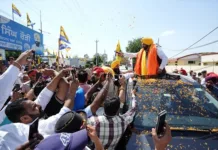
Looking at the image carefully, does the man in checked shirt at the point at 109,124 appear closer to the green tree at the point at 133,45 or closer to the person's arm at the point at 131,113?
the person's arm at the point at 131,113

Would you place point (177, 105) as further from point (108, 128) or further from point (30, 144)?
point (30, 144)

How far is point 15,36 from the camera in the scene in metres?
12.9

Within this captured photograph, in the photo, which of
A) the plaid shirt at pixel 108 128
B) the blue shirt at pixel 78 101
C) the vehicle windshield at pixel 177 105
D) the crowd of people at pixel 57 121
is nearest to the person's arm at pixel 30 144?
the crowd of people at pixel 57 121

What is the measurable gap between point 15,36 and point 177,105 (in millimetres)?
12686

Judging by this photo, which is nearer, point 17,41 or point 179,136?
point 179,136

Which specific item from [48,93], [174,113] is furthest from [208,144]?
Answer: [48,93]

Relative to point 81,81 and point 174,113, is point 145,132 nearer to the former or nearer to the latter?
point 174,113

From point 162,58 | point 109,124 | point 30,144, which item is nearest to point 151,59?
point 162,58

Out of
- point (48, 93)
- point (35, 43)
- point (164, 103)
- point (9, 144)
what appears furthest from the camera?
point (35, 43)

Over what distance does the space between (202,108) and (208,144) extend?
75 cm

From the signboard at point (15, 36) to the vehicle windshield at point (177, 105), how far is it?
1104 centimetres

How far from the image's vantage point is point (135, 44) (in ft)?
157

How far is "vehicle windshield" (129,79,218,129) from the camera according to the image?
108 inches

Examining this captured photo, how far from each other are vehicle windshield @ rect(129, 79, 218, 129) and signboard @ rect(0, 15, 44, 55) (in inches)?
435
